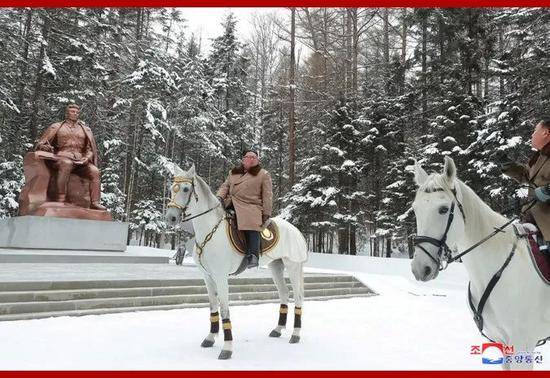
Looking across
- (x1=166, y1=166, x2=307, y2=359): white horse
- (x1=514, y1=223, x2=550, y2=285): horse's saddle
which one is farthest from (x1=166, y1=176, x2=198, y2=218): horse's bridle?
(x1=514, y1=223, x2=550, y2=285): horse's saddle

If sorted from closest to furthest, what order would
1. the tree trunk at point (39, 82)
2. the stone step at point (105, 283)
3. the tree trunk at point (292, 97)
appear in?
the stone step at point (105, 283)
the tree trunk at point (39, 82)
the tree trunk at point (292, 97)

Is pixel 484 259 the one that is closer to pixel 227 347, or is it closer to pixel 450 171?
pixel 450 171

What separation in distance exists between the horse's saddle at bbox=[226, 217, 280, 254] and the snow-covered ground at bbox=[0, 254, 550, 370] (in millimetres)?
1239

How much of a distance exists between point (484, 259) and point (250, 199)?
3.07 meters

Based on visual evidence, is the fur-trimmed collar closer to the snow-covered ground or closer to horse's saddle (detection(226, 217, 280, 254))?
horse's saddle (detection(226, 217, 280, 254))

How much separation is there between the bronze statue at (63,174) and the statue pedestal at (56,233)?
30cm

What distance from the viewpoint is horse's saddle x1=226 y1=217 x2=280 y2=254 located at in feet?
18.5

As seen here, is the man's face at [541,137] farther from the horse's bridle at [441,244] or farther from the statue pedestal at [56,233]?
the statue pedestal at [56,233]

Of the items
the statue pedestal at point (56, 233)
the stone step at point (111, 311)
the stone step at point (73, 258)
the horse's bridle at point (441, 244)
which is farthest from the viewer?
the statue pedestal at point (56, 233)

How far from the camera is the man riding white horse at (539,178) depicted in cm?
334

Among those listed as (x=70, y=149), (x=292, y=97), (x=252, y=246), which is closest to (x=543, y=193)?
(x=252, y=246)

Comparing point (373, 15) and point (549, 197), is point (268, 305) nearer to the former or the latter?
point (549, 197)

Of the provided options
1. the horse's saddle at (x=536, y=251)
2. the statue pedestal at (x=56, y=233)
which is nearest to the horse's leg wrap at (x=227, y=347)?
the horse's saddle at (x=536, y=251)

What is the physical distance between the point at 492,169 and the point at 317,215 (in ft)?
27.3
